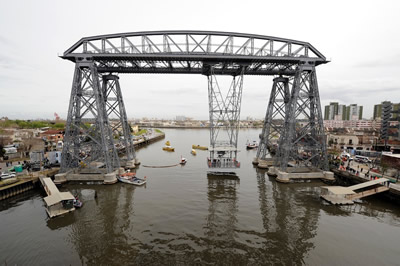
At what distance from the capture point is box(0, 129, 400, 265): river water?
1130cm

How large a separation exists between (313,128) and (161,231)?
25.1 meters

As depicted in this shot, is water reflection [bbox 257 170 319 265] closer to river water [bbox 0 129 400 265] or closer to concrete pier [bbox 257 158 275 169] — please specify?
river water [bbox 0 129 400 265]

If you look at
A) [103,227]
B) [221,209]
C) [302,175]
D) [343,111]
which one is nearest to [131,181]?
[103,227]

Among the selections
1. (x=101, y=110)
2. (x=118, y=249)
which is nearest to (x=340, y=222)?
(x=118, y=249)

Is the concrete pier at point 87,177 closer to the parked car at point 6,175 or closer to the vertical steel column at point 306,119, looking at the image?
the parked car at point 6,175

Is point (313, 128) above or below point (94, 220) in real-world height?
above

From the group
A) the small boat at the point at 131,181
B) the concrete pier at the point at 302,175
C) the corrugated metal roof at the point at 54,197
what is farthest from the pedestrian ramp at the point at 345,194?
the corrugated metal roof at the point at 54,197

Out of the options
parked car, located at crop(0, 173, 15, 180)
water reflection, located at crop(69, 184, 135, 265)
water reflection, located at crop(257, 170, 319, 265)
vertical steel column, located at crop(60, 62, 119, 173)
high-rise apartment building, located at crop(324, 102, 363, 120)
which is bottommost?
water reflection, located at crop(69, 184, 135, 265)

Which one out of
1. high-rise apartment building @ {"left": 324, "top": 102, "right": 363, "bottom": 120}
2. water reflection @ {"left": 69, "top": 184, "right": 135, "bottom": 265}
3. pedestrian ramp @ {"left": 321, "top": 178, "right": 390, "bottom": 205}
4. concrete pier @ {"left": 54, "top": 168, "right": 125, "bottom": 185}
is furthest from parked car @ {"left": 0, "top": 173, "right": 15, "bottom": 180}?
high-rise apartment building @ {"left": 324, "top": 102, "right": 363, "bottom": 120}

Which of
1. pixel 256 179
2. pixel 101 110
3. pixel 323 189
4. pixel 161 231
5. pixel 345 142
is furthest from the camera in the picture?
pixel 345 142

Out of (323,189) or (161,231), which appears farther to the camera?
(323,189)

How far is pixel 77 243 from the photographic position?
1247cm

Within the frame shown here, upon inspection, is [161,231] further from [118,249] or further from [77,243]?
[77,243]

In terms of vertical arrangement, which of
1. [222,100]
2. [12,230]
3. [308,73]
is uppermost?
[308,73]
